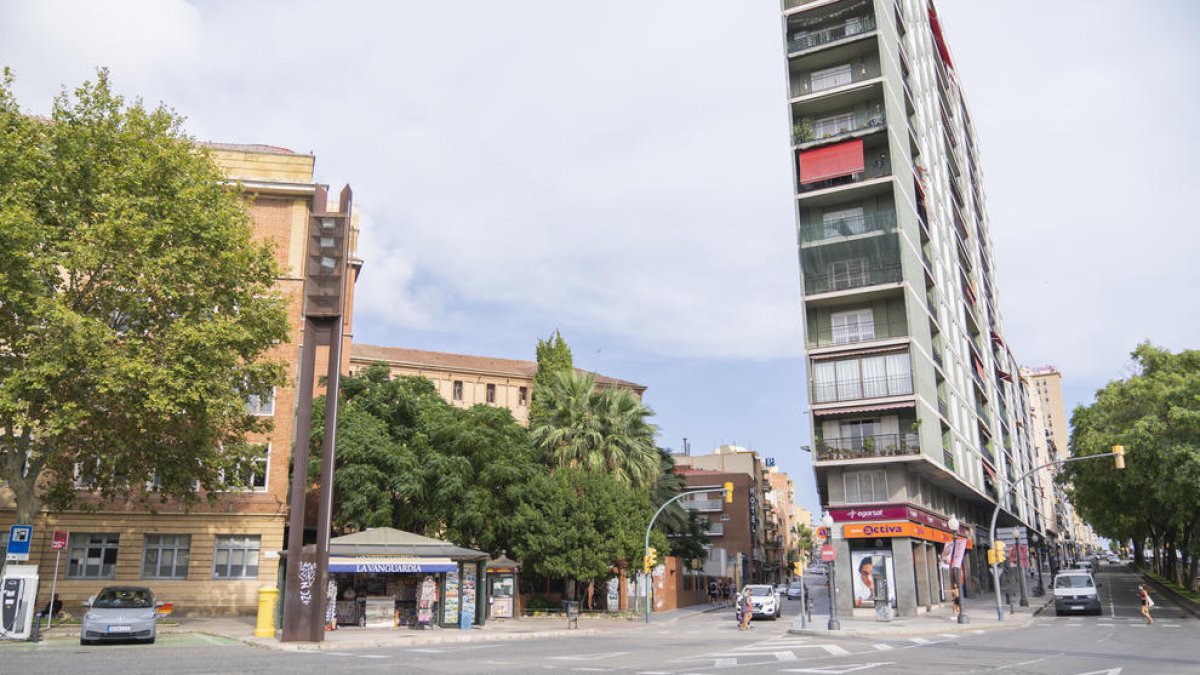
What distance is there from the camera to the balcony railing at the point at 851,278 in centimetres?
4159

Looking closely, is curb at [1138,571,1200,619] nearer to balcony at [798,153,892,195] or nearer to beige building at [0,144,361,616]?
balcony at [798,153,892,195]

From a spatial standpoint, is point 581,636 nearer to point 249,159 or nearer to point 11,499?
point 11,499

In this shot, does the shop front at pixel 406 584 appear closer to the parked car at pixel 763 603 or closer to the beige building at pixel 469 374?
the parked car at pixel 763 603

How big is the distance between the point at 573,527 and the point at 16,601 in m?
21.7

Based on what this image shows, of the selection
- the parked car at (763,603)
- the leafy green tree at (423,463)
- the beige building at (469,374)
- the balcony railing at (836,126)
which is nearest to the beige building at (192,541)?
the leafy green tree at (423,463)

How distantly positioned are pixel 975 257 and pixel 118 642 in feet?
218

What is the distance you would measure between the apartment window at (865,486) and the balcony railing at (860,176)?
1460cm

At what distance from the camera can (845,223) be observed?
142 ft

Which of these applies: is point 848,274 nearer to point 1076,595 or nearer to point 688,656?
point 1076,595

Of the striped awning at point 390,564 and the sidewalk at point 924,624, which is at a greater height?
the striped awning at point 390,564

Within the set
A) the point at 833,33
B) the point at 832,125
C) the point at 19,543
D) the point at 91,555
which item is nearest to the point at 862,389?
the point at 832,125

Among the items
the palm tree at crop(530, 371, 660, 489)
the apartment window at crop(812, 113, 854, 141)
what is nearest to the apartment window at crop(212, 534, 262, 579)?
the palm tree at crop(530, 371, 660, 489)

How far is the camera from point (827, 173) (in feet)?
143

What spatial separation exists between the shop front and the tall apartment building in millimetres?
19574
